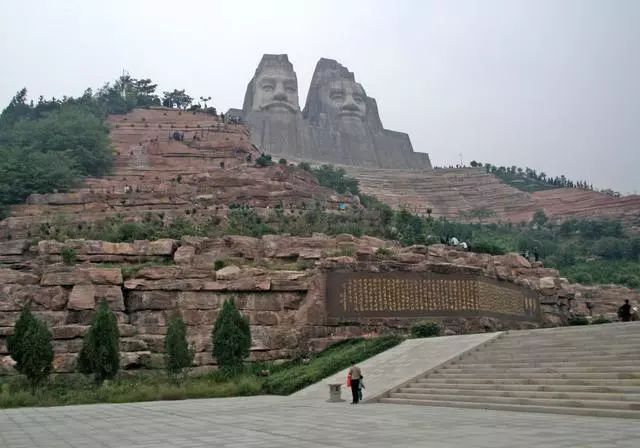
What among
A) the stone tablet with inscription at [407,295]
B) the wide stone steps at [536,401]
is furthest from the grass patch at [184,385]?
the wide stone steps at [536,401]

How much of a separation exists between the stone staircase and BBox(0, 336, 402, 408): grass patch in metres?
2.95

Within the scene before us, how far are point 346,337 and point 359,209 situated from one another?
16.7 metres

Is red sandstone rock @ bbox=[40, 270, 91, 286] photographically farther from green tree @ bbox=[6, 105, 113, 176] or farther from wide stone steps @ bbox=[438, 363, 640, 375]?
green tree @ bbox=[6, 105, 113, 176]

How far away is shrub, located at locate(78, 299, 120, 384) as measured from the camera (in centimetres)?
1478

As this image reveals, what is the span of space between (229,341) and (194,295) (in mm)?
2804

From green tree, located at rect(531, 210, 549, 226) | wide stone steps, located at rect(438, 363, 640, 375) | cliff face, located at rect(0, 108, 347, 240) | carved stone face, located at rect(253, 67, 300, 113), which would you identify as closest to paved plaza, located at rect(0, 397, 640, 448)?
wide stone steps, located at rect(438, 363, 640, 375)

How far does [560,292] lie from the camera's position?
27344 mm

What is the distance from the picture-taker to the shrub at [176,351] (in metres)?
15.3

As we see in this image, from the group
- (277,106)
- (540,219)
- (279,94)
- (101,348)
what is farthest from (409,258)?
(277,106)

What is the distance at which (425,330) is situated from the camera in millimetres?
17875

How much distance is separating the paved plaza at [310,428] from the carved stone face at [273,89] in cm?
5538

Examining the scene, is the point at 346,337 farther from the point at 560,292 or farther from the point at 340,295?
the point at 560,292

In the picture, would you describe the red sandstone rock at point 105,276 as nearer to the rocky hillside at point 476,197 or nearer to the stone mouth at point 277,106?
the rocky hillside at point 476,197

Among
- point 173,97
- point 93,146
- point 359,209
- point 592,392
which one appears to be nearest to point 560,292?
point 359,209
